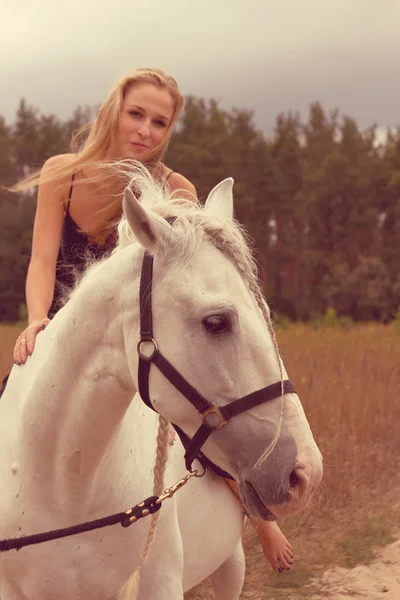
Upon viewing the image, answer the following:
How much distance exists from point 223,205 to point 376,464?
4.48 metres

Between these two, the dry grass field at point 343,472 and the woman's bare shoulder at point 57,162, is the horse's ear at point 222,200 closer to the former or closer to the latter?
the woman's bare shoulder at point 57,162

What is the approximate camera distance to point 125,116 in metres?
3.33

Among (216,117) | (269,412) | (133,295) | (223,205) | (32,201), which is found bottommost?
(32,201)

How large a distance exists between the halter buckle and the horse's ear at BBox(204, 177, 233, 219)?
0.68 metres

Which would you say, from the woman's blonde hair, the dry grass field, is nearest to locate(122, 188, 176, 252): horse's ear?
the woman's blonde hair

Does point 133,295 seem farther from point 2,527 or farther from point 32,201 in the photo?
point 32,201

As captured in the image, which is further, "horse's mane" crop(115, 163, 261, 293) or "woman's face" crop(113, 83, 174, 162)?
"woman's face" crop(113, 83, 174, 162)

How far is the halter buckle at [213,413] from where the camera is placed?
79.2 inches

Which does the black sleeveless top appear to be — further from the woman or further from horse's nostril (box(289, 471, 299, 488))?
horse's nostril (box(289, 471, 299, 488))

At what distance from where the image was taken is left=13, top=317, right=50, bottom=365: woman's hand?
2.72 meters

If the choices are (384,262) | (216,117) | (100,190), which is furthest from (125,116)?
(216,117)

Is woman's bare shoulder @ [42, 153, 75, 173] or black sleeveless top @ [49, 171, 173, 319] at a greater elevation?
woman's bare shoulder @ [42, 153, 75, 173]

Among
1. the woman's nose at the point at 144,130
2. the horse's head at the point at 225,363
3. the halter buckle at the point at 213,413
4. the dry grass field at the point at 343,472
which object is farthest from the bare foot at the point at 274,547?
the woman's nose at the point at 144,130

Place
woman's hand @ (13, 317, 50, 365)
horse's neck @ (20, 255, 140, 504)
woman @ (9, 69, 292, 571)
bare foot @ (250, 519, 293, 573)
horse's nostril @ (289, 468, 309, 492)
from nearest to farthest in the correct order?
1. horse's nostril @ (289, 468, 309, 492)
2. horse's neck @ (20, 255, 140, 504)
3. woman's hand @ (13, 317, 50, 365)
4. woman @ (9, 69, 292, 571)
5. bare foot @ (250, 519, 293, 573)
